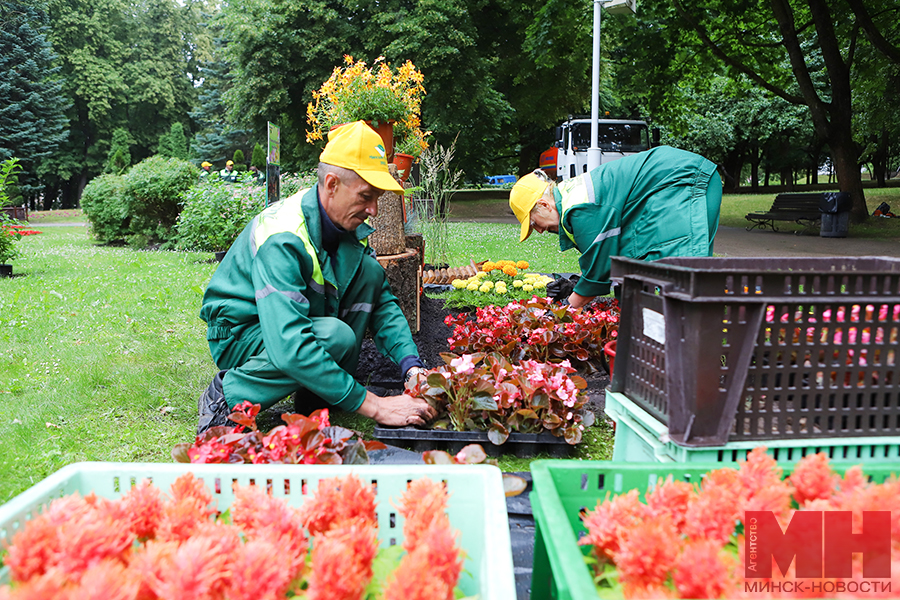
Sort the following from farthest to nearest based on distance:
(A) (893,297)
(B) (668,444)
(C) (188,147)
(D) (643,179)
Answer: (C) (188,147), (D) (643,179), (B) (668,444), (A) (893,297)

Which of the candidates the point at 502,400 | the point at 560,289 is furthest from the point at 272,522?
the point at 560,289

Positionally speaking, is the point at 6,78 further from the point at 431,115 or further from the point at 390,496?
the point at 390,496

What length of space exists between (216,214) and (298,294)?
9801 millimetres

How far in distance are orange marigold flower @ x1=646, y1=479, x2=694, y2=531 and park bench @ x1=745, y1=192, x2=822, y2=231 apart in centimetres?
1655

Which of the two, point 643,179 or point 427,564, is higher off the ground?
point 643,179

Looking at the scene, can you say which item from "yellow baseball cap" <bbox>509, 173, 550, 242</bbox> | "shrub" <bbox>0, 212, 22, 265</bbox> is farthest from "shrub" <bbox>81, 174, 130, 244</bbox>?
"yellow baseball cap" <bbox>509, 173, 550, 242</bbox>

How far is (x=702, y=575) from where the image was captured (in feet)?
3.03

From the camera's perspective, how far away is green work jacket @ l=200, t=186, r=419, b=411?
95.0 inches

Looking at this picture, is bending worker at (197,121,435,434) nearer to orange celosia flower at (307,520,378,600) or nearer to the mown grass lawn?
the mown grass lawn

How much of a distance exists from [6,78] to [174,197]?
22392 millimetres

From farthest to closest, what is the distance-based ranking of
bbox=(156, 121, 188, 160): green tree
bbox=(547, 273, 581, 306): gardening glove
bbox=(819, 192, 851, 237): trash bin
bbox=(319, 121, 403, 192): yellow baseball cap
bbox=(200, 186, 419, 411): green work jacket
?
1. bbox=(156, 121, 188, 160): green tree
2. bbox=(819, 192, 851, 237): trash bin
3. bbox=(547, 273, 581, 306): gardening glove
4. bbox=(319, 121, 403, 192): yellow baseball cap
5. bbox=(200, 186, 419, 411): green work jacket

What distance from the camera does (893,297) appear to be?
148cm

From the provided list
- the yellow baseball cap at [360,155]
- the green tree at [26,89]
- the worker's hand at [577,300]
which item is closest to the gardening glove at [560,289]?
the worker's hand at [577,300]

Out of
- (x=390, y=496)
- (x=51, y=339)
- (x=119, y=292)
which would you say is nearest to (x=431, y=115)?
(x=119, y=292)
